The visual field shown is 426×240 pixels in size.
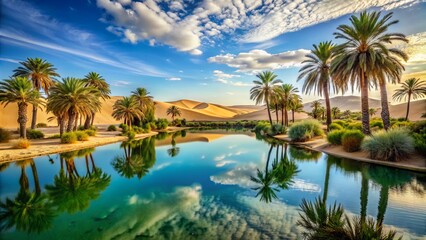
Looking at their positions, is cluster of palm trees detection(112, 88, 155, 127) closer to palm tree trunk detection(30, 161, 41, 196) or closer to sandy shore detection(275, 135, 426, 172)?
palm tree trunk detection(30, 161, 41, 196)

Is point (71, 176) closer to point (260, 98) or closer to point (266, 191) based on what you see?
point (266, 191)

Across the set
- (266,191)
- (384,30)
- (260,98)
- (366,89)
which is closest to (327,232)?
(266,191)

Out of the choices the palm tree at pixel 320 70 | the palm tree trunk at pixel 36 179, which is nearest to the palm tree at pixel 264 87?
the palm tree at pixel 320 70

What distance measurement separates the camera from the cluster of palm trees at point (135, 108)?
3984 cm

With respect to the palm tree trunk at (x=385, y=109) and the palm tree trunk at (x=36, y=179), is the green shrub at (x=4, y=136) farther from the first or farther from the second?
the palm tree trunk at (x=385, y=109)

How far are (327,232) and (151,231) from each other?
13.8 feet

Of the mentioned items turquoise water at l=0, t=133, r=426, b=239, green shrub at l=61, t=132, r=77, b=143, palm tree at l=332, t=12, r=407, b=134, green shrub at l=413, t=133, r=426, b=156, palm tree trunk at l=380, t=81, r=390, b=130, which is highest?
palm tree at l=332, t=12, r=407, b=134

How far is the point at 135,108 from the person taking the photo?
1674 inches

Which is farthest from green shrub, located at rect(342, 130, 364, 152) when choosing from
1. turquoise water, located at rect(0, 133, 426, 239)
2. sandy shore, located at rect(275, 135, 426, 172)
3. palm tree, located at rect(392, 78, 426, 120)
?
palm tree, located at rect(392, 78, 426, 120)

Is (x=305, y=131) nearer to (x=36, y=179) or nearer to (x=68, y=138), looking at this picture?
(x=36, y=179)

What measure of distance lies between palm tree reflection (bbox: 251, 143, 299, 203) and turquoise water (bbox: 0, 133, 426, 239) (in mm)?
46

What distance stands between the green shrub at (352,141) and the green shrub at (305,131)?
7.34 metres

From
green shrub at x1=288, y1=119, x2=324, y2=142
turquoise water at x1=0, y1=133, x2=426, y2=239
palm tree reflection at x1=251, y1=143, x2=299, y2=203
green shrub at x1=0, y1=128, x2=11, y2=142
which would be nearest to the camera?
turquoise water at x1=0, y1=133, x2=426, y2=239

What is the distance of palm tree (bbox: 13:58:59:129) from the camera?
2925cm
